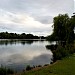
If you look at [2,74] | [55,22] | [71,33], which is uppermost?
[55,22]

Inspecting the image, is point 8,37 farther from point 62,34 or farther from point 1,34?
point 62,34

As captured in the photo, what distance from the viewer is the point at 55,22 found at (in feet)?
213

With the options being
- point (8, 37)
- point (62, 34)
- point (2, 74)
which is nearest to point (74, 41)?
point (62, 34)

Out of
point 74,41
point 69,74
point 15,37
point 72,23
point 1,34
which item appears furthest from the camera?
point 15,37

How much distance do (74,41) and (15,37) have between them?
145700 mm

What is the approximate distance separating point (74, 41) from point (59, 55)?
1799 centimetres

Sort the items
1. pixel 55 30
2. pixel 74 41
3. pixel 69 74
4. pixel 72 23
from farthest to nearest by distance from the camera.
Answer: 1. pixel 55 30
2. pixel 74 41
3. pixel 72 23
4. pixel 69 74

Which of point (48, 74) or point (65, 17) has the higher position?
point (65, 17)

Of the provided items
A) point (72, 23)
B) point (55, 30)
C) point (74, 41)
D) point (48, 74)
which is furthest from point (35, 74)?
point (55, 30)

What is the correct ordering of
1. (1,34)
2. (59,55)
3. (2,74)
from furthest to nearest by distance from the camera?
1. (1,34)
2. (59,55)
3. (2,74)

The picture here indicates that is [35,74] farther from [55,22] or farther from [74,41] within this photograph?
[55,22]

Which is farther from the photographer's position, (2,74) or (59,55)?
(59,55)

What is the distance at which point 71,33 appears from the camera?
45.0 meters

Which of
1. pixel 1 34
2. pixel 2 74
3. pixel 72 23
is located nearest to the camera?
pixel 2 74
